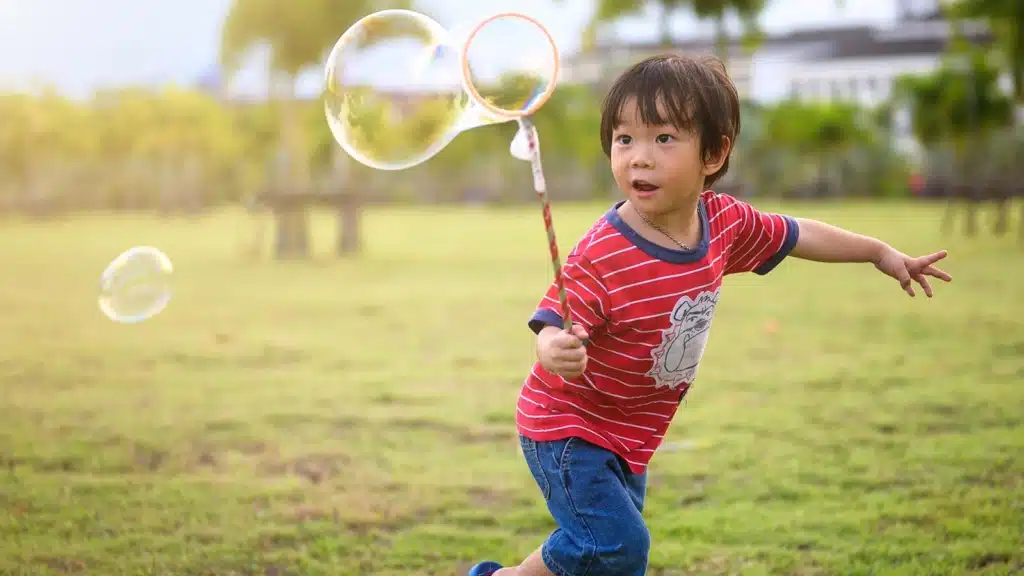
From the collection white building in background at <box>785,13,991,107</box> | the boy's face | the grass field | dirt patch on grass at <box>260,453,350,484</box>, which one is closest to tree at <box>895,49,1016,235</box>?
the grass field

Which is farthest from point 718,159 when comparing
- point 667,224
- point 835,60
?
point 835,60

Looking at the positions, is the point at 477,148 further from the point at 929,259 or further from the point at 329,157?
the point at 929,259

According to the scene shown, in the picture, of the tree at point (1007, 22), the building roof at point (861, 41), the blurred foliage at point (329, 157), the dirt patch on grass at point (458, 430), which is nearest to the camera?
the dirt patch on grass at point (458, 430)

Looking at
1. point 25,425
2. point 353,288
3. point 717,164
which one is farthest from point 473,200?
point 717,164

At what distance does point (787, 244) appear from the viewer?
9.69 ft

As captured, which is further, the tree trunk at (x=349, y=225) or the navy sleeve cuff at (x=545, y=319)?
the tree trunk at (x=349, y=225)

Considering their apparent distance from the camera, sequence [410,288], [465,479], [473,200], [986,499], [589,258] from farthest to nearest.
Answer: [473,200] → [410,288] → [465,479] → [986,499] → [589,258]

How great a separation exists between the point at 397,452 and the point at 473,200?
121ft

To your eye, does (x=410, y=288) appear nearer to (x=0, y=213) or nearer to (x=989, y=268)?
(x=989, y=268)

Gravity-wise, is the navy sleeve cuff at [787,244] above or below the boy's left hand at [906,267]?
above

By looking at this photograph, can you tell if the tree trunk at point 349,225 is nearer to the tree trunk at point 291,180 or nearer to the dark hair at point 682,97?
the tree trunk at point 291,180

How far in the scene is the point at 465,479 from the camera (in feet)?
14.2

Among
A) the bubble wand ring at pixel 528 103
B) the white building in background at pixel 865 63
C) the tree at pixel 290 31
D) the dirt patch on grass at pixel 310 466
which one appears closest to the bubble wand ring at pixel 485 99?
the bubble wand ring at pixel 528 103

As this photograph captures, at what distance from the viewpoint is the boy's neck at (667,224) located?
102 inches
